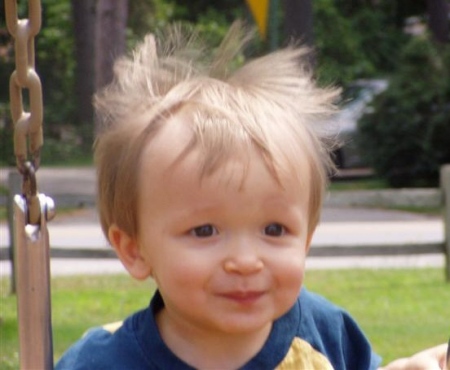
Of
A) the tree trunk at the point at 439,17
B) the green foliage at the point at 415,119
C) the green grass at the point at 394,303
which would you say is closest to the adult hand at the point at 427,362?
the green grass at the point at 394,303

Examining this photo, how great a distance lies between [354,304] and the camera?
29.8 ft

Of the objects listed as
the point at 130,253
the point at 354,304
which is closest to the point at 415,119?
the point at 354,304

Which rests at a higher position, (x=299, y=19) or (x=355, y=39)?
(x=299, y=19)

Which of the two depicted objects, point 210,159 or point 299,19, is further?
point 299,19

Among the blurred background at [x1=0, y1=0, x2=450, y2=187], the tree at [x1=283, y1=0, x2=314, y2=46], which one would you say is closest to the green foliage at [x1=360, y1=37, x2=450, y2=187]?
the blurred background at [x1=0, y1=0, x2=450, y2=187]

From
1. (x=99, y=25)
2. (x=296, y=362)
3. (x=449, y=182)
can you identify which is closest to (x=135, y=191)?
(x=296, y=362)

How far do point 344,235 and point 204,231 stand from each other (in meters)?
13.3

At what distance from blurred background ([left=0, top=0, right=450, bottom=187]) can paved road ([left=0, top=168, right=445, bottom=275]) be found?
1.04 meters

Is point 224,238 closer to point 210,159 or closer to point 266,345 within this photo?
point 210,159

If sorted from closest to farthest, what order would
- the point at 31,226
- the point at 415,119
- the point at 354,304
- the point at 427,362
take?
the point at 31,226 → the point at 427,362 → the point at 354,304 → the point at 415,119

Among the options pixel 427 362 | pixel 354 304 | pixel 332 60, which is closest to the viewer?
pixel 427 362

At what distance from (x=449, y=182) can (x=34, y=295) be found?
884 cm

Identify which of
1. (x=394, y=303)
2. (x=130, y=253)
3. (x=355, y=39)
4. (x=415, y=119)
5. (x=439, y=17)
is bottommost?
(x=355, y=39)

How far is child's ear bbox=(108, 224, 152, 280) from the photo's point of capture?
2.46 m
